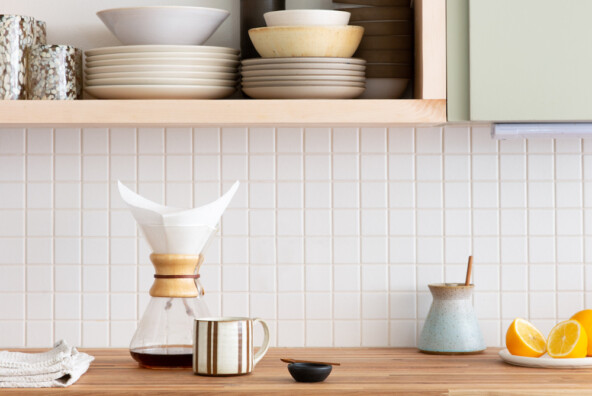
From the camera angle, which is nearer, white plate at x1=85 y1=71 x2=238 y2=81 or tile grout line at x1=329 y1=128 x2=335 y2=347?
white plate at x1=85 y1=71 x2=238 y2=81

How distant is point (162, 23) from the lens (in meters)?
1.93

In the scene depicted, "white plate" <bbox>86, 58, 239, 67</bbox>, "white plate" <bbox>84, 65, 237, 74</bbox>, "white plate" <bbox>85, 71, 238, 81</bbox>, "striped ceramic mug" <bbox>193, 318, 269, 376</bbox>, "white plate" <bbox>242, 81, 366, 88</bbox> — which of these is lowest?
"striped ceramic mug" <bbox>193, 318, 269, 376</bbox>

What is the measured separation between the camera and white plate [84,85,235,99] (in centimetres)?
188

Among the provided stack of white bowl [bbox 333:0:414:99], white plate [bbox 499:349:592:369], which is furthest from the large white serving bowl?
white plate [bbox 499:349:592:369]

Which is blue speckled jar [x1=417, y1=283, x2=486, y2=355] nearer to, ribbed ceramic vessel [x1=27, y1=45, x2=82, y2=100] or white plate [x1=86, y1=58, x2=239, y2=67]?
white plate [x1=86, y1=58, x2=239, y2=67]

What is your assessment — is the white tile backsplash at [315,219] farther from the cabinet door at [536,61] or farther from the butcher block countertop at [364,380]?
the cabinet door at [536,61]

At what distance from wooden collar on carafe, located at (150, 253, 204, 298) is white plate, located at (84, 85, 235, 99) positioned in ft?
1.14

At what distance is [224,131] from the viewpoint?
7.27 feet

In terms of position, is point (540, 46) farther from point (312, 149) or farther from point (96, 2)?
point (96, 2)

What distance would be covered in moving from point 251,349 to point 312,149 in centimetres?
62

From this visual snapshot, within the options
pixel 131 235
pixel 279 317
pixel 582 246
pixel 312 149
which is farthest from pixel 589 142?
pixel 131 235

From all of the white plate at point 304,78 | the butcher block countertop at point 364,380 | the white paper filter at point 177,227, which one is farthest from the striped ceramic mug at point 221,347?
the white plate at point 304,78

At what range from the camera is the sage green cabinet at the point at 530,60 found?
1.82 m

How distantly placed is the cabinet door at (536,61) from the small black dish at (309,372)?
2.00 feet
